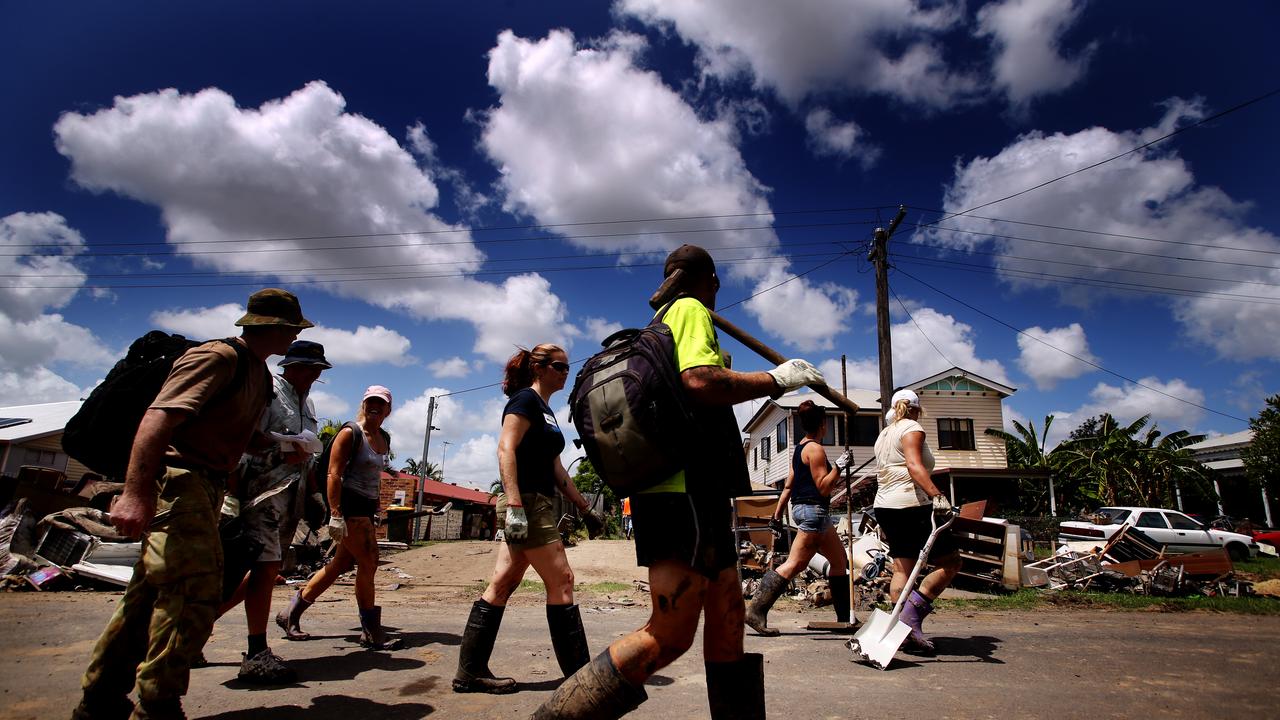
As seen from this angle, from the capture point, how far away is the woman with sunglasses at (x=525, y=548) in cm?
320

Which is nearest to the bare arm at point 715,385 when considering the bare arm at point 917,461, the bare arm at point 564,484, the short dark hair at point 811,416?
the bare arm at point 564,484

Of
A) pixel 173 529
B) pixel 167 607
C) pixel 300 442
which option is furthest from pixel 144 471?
pixel 300 442

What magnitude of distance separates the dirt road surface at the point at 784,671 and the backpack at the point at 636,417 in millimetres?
1655

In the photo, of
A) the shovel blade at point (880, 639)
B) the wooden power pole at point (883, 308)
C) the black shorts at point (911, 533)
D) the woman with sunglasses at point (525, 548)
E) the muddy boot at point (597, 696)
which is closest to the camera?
the muddy boot at point (597, 696)

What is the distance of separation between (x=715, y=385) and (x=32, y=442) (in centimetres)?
3215

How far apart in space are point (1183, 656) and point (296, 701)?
578 centimetres

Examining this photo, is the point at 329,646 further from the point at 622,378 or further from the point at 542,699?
the point at 622,378

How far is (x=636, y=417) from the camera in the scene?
192cm

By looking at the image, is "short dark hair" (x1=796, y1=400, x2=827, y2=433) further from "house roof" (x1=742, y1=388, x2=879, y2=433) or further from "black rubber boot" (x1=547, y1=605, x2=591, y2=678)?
"house roof" (x1=742, y1=388, x2=879, y2=433)

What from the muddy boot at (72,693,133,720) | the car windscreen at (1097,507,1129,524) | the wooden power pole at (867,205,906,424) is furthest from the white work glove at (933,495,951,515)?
the car windscreen at (1097,507,1129,524)

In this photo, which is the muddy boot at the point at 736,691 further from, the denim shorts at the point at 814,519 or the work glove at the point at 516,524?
the denim shorts at the point at 814,519

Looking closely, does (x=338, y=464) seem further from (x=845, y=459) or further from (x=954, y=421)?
(x=954, y=421)

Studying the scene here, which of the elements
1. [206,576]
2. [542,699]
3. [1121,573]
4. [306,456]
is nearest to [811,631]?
[542,699]

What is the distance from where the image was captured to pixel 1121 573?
921 centimetres
